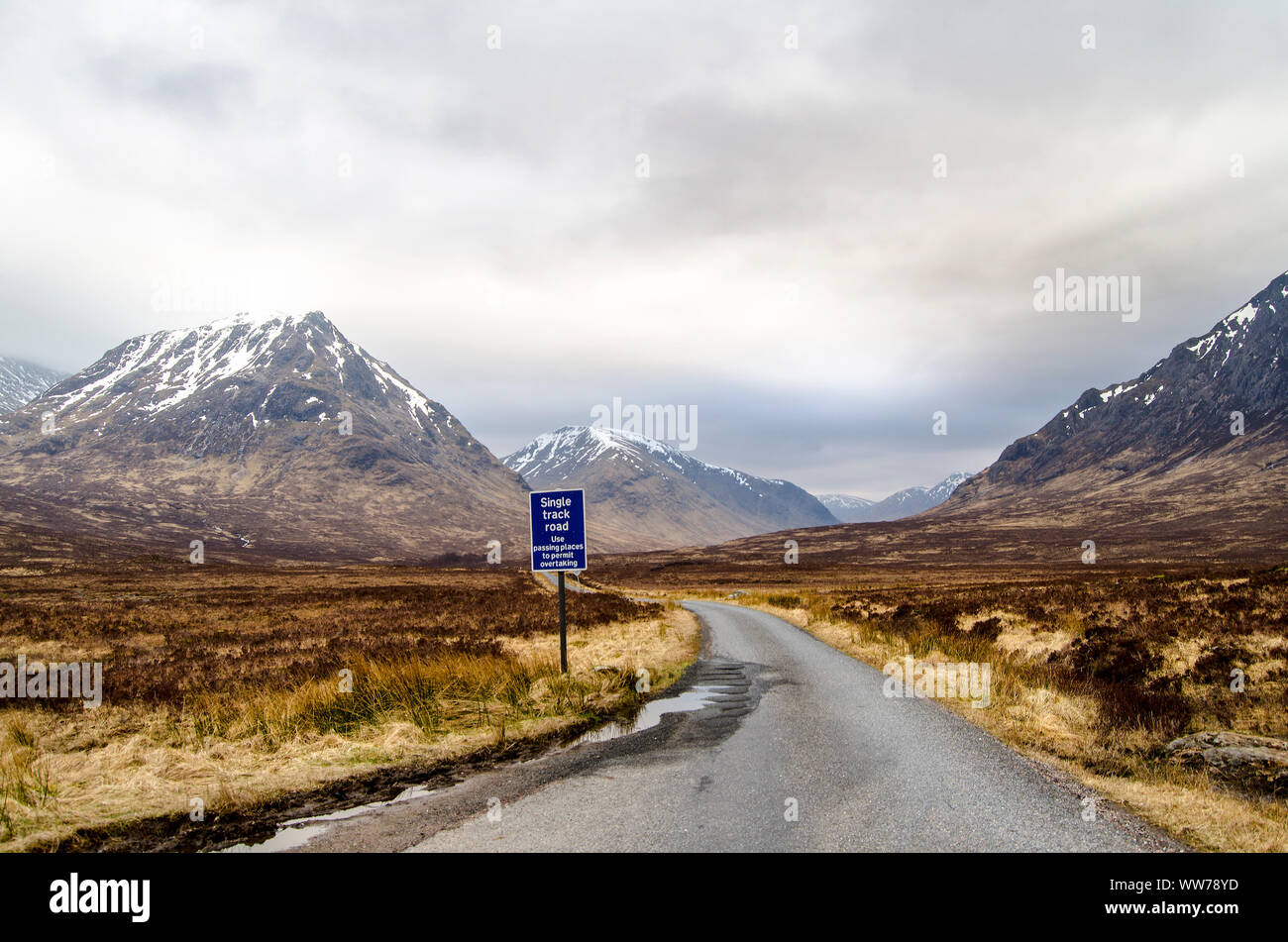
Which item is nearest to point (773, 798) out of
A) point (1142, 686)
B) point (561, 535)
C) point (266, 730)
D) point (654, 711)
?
point (654, 711)

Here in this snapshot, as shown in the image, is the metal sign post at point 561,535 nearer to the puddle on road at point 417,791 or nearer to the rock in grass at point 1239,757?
the puddle on road at point 417,791

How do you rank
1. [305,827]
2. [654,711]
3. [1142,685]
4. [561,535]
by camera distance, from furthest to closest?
1. [561,535]
2. [1142,685]
3. [654,711]
4. [305,827]

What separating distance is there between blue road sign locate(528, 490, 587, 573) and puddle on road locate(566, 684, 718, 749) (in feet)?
13.2

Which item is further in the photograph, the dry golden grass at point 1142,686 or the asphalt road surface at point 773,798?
the dry golden grass at point 1142,686

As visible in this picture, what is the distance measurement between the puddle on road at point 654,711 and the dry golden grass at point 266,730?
2.46 ft

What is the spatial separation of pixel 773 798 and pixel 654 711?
594 cm

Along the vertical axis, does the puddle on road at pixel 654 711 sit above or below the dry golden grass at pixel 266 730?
below

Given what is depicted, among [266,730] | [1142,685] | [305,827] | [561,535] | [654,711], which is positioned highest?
[561,535]

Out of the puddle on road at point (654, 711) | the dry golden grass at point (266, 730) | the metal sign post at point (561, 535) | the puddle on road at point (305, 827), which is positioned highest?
the metal sign post at point (561, 535)

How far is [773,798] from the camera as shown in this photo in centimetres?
723

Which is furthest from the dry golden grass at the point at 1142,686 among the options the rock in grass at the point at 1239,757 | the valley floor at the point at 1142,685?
the rock in grass at the point at 1239,757

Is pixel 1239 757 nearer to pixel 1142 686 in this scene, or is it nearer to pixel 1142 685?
pixel 1142 686

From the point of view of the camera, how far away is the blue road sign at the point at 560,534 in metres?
16.2
